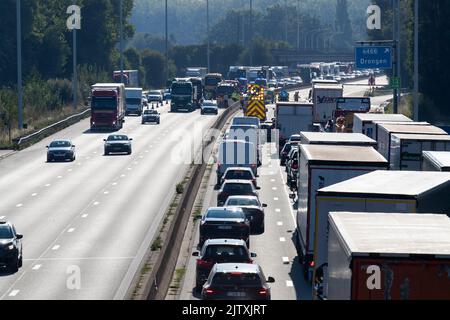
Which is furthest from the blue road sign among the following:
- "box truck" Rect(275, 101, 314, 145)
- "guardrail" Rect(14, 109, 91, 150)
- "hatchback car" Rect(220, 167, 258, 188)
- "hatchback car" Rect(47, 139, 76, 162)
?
"guardrail" Rect(14, 109, 91, 150)

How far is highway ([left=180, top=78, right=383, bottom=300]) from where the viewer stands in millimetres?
29578

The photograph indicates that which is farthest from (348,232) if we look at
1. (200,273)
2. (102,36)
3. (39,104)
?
(102,36)

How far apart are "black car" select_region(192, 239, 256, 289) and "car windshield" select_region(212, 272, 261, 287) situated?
14.1 ft

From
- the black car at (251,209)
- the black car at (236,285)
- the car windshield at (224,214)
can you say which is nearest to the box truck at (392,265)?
the black car at (236,285)

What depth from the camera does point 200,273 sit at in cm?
2881

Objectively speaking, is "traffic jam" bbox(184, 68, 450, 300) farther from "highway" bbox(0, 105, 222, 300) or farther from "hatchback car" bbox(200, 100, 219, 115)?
"hatchback car" bbox(200, 100, 219, 115)

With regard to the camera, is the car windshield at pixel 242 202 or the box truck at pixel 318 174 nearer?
the box truck at pixel 318 174

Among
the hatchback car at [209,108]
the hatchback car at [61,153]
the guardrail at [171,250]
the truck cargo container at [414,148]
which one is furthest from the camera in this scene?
the hatchback car at [209,108]

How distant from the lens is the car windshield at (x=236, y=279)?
78.9ft

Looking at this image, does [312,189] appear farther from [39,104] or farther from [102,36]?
[102,36]

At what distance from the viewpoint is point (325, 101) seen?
7750cm

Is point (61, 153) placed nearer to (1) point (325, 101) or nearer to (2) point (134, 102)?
(1) point (325, 101)

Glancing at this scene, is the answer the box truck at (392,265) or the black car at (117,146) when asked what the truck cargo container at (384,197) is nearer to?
the box truck at (392,265)

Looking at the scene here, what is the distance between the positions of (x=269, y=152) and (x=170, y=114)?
32.9 metres
